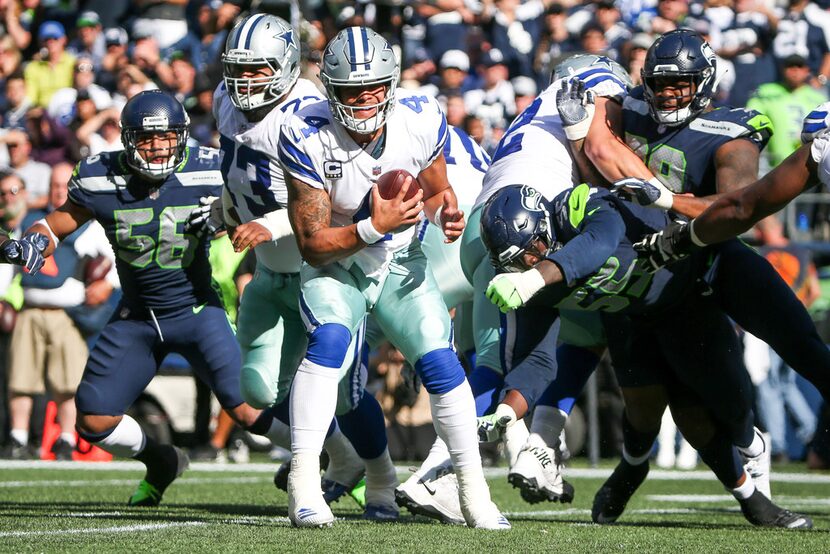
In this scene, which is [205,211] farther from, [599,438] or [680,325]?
[599,438]

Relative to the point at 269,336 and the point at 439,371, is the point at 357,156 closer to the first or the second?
the point at 439,371

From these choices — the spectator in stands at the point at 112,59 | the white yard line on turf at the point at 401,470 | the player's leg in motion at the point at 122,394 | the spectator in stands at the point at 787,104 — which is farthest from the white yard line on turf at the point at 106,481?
the spectator in stands at the point at 112,59

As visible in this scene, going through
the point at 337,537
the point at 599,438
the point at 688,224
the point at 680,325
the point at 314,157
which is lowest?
the point at 599,438

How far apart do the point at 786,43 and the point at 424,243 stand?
6446 mm

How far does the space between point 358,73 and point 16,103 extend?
804 centimetres

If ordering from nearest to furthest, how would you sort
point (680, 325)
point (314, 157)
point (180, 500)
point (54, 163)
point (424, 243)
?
point (314, 157) < point (680, 325) < point (424, 243) < point (180, 500) < point (54, 163)

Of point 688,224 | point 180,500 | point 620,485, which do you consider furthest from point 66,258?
point 688,224

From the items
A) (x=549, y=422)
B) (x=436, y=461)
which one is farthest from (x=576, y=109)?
(x=436, y=461)

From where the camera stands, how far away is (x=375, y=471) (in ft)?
19.5

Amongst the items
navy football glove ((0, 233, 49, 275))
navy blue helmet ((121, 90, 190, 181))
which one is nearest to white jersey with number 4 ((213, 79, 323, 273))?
navy blue helmet ((121, 90, 190, 181))

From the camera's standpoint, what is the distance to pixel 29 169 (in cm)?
1107

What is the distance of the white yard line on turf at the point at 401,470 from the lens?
28.7 ft

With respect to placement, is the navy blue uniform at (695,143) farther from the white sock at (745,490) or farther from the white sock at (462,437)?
the white sock at (462,437)

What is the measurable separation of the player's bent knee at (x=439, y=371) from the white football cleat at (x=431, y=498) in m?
0.66
